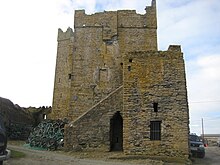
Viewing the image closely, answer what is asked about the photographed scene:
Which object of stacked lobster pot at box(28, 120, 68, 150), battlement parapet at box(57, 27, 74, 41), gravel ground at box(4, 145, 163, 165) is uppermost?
battlement parapet at box(57, 27, 74, 41)

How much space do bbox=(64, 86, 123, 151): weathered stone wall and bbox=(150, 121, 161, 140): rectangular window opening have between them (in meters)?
2.56

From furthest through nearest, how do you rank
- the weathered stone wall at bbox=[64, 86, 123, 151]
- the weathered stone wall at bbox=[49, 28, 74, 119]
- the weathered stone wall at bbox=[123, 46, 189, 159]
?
the weathered stone wall at bbox=[49, 28, 74, 119] → the weathered stone wall at bbox=[64, 86, 123, 151] → the weathered stone wall at bbox=[123, 46, 189, 159]

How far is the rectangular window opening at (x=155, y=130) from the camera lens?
17.2 metres

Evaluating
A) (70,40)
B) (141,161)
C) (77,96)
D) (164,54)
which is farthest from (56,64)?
(141,161)

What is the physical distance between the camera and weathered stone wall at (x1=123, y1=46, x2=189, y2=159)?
1694 cm

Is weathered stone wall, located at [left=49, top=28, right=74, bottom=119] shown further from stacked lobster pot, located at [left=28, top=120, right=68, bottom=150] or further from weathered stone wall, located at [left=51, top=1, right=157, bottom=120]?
stacked lobster pot, located at [left=28, top=120, right=68, bottom=150]

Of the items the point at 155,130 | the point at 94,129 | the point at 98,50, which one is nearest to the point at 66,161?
the point at 94,129

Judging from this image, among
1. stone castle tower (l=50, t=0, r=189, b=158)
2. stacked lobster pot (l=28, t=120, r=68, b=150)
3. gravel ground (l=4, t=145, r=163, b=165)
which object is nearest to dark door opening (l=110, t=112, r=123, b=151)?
stone castle tower (l=50, t=0, r=189, b=158)

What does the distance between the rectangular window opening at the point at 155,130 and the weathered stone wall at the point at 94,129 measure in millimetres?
2561

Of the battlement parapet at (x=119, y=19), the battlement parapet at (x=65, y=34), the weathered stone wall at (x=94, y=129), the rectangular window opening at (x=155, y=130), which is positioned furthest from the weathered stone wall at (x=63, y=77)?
the rectangular window opening at (x=155, y=130)

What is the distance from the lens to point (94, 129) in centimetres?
1889

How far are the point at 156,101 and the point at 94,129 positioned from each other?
420cm

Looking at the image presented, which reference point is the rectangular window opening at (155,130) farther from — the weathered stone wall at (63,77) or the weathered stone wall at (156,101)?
the weathered stone wall at (63,77)

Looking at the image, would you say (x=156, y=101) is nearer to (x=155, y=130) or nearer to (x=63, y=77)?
(x=155, y=130)
